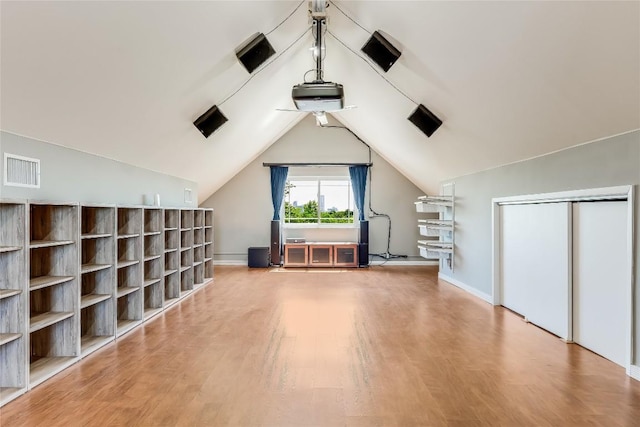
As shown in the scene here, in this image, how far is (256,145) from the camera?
27.7ft

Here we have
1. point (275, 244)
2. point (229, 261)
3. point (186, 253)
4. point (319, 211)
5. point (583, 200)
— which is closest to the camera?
point (583, 200)

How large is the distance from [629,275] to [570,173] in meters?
1.19

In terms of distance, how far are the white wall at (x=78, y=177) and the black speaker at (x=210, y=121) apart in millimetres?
1034

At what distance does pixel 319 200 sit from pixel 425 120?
5018 mm

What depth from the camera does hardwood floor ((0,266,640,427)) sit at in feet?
8.45

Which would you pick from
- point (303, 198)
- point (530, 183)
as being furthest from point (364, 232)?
point (530, 183)

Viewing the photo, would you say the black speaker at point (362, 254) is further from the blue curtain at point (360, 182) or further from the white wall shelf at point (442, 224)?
the white wall shelf at point (442, 224)

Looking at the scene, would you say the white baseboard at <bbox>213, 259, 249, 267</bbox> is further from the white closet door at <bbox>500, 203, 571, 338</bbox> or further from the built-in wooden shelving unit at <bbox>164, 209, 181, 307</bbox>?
the white closet door at <bbox>500, 203, 571, 338</bbox>

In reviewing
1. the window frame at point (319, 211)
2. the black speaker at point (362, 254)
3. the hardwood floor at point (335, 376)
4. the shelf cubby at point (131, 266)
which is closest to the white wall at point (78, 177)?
the shelf cubby at point (131, 266)

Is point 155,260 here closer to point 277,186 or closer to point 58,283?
point 58,283

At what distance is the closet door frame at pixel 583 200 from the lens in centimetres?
321


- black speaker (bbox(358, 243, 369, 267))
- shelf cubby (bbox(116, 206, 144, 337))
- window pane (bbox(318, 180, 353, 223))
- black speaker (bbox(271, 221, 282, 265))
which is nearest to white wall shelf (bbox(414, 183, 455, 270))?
black speaker (bbox(358, 243, 369, 267))

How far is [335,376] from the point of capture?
320cm

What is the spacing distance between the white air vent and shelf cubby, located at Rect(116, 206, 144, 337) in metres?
1.21
